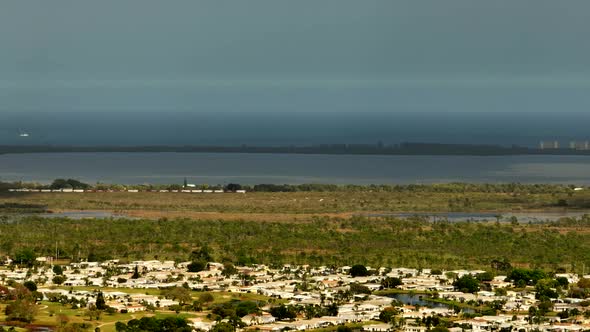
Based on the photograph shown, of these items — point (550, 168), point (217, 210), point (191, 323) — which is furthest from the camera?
point (550, 168)

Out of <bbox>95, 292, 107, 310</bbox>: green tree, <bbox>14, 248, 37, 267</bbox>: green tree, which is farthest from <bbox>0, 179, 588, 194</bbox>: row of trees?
<bbox>95, 292, 107, 310</bbox>: green tree

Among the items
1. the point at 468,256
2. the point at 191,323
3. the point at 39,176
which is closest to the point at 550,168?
the point at 39,176

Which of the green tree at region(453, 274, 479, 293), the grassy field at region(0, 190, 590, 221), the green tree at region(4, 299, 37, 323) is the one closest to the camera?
the green tree at region(4, 299, 37, 323)

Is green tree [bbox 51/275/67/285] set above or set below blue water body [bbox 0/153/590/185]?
below

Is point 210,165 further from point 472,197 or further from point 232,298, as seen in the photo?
point 232,298

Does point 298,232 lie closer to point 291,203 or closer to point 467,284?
point 291,203

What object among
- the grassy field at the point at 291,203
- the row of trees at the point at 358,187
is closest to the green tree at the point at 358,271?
the grassy field at the point at 291,203

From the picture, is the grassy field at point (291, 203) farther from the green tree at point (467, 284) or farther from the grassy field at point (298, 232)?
the green tree at point (467, 284)

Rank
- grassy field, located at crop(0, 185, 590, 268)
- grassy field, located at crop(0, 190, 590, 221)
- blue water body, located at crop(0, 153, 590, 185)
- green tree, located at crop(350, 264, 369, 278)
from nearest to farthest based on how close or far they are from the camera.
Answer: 1. green tree, located at crop(350, 264, 369, 278)
2. grassy field, located at crop(0, 185, 590, 268)
3. grassy field, located at crop(0, 190, 590, 221)
4. blue water body, located at crop(0, 153, 590, 185)

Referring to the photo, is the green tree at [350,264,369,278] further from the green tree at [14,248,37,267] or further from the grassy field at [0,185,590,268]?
the green tree at [14,248,37,267]
